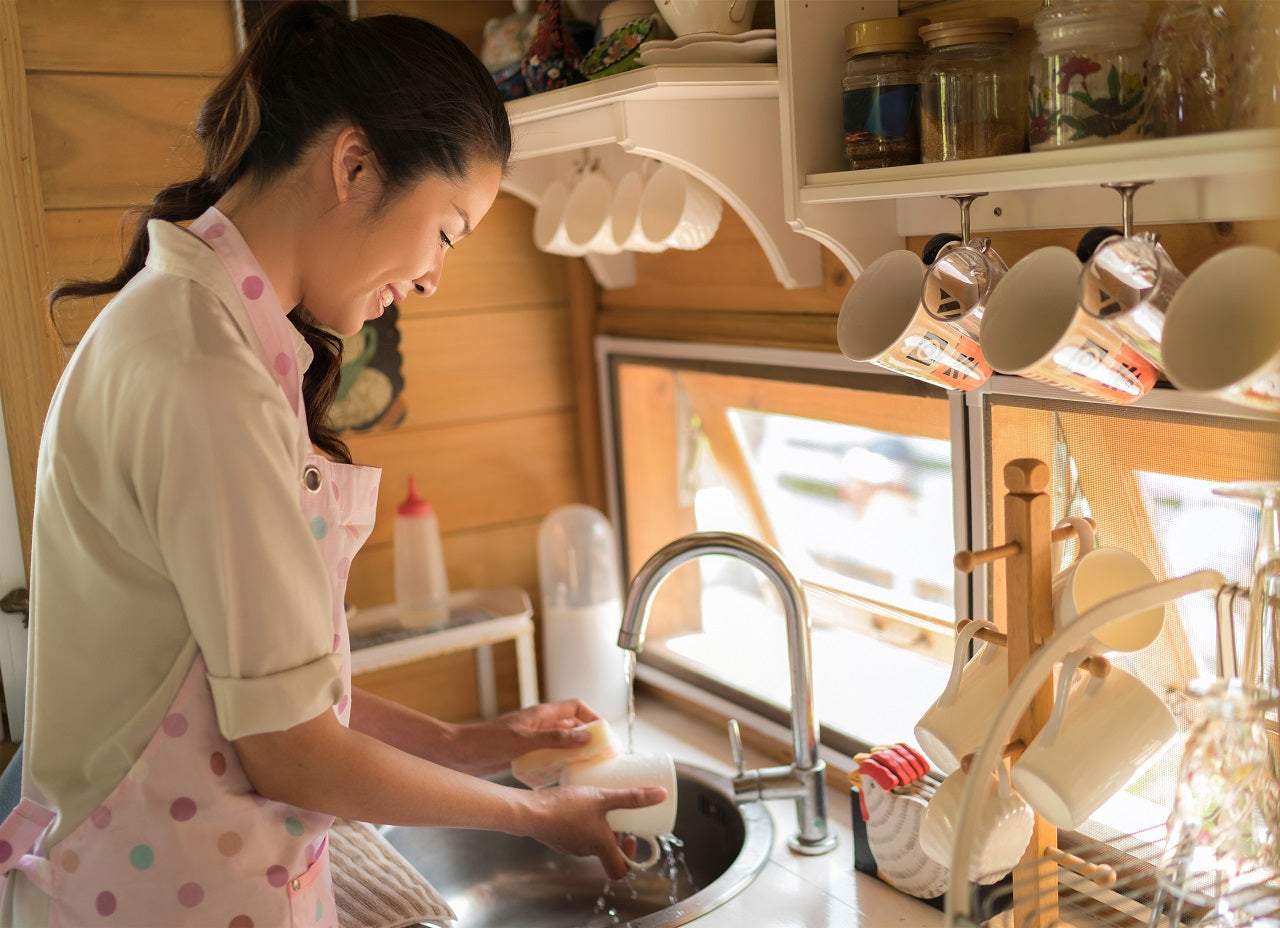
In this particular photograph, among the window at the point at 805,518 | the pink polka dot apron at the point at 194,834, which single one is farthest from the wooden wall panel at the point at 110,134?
the window at the point at 805,518

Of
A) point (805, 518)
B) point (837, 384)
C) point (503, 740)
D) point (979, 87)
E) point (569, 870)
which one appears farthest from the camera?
point (805, 518)

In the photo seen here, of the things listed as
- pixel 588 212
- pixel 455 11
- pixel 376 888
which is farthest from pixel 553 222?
pixel 376 888

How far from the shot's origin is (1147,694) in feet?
3.09

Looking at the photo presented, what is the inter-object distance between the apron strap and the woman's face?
472mm

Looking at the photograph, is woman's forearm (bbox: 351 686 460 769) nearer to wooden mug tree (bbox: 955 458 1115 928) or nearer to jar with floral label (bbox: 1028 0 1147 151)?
wooden mug tree (bbox: 955 458 1115 928)

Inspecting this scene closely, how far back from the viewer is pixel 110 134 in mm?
1562

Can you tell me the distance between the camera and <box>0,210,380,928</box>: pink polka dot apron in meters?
0.94

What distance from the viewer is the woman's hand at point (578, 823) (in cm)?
114

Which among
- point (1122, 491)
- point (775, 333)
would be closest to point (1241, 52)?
point (1122, 491)

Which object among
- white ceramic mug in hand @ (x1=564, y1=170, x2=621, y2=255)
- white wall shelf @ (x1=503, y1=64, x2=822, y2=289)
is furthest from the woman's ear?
white ceramic mug in hand @ (x1=564, y1=170, x2=621, y2=255)

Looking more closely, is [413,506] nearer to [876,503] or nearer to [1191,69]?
[876,503]

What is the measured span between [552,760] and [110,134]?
0.97 metres

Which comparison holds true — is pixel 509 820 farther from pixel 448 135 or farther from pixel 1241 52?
pixel 1241 52

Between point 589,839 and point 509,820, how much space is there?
0.37 ft
